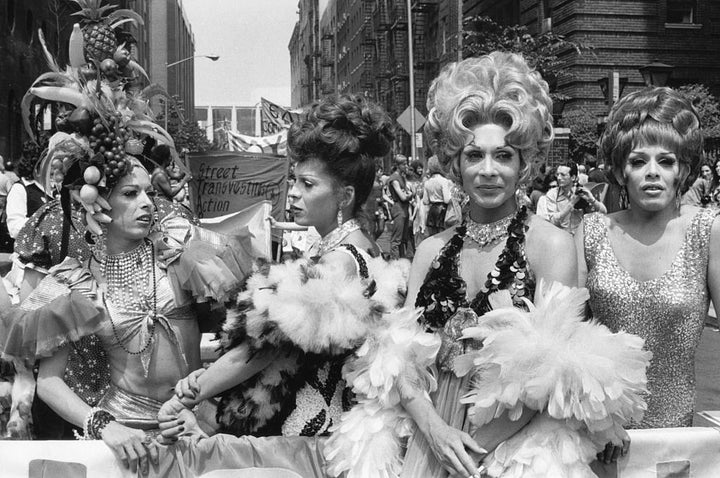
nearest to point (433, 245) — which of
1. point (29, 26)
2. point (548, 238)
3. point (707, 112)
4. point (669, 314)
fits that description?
point (548, 238)

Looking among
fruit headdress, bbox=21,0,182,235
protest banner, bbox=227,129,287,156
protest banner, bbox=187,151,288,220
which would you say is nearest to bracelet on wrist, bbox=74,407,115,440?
fruit headdress, bbox=21,0,182,235

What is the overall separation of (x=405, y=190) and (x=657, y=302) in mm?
14626

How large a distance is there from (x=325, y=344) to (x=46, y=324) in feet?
3.27

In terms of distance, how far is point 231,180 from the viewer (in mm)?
9750

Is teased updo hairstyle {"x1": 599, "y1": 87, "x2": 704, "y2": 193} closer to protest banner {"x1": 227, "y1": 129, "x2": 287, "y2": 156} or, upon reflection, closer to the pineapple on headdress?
the pineapple on headdress

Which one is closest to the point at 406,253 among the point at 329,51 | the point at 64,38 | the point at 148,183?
the point at 148,183

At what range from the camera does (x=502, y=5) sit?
1194 inches

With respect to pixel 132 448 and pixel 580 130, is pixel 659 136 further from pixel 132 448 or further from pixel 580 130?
pixel 580 130

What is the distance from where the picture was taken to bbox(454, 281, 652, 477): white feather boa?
7.67 feet

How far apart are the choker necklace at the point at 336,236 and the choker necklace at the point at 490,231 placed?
51 cm

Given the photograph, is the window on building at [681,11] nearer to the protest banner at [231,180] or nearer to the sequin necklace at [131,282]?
the protest banner at [231,180]

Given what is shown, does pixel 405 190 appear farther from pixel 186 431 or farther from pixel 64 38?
pixel 64 38

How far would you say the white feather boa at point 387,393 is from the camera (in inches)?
101

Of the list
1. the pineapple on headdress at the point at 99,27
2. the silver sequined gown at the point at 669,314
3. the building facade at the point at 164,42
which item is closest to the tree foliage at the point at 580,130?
the pineapple on headdress at the point at 99,27
